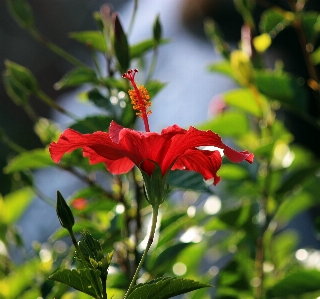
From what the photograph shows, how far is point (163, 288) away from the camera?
0.57 meters

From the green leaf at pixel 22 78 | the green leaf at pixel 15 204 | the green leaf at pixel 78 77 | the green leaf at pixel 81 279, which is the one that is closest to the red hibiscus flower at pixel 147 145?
the green leaf at pixel 81 279

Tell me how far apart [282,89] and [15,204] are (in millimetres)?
747

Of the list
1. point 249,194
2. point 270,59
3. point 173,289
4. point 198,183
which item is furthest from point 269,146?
point 270,59

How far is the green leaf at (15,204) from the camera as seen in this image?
1333 mm

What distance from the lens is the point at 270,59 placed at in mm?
2789

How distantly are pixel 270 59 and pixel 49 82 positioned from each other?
4.61 feet

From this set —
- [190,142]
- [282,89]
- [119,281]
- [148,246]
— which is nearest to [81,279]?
[148,246]

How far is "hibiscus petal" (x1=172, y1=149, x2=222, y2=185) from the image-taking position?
28.2 inches

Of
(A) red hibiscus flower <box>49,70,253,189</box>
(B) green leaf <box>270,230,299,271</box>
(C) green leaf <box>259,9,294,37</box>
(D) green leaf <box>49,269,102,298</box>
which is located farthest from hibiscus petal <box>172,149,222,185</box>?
A: (B) green leaf <box>270,230,299,271</box>

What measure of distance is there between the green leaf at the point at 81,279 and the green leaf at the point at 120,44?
0.39m

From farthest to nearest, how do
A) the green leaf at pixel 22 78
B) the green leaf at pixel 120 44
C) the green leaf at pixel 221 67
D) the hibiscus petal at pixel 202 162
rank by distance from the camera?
1. the green leaf at pixel 221 67
2. the green leaf at pixel 22 78
3. the green leaf at pixel 120 44
4. the hibiscus petal at pixel 202 162

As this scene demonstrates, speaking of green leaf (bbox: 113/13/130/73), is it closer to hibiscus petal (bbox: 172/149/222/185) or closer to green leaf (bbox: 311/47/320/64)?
hibiscus petal (bbox: 172/149/222/185)

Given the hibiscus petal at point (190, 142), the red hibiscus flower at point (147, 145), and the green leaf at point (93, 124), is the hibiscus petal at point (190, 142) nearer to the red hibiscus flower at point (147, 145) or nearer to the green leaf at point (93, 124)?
the red hibiscus flower at point (147, 145)

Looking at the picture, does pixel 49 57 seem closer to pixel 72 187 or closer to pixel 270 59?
pixel 72 187
